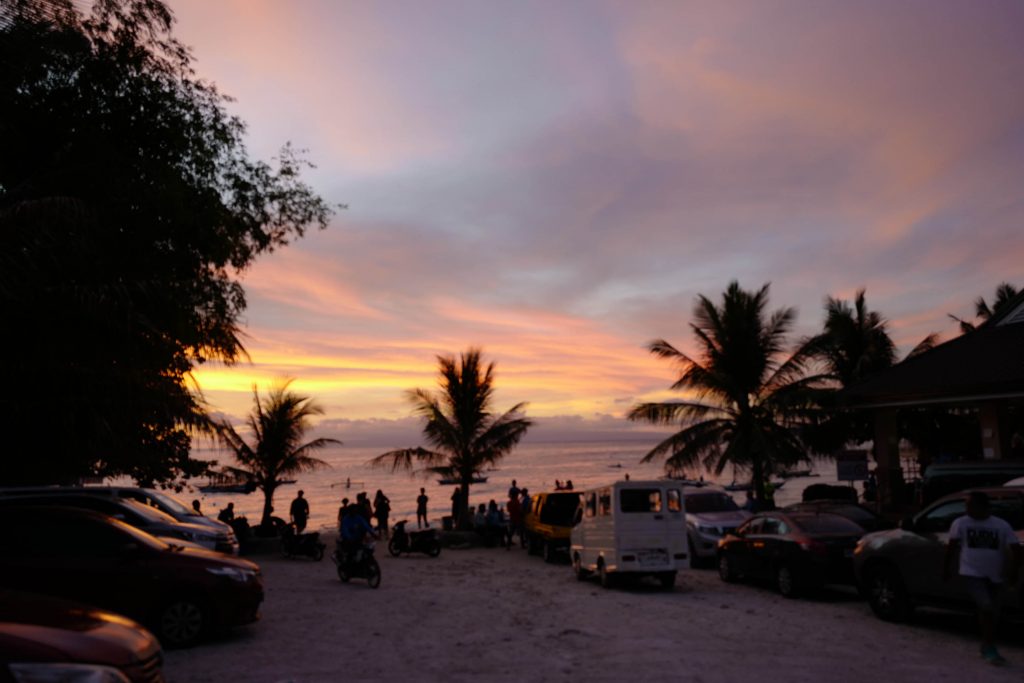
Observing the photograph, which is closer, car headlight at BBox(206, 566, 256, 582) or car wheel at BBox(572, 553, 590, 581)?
car headlight at BBox(206, 566, 256, 582)

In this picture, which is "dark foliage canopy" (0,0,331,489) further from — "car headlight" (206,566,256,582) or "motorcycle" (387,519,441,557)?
"motorcycle" (387,519,441,557)

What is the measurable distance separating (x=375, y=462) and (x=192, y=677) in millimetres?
21200

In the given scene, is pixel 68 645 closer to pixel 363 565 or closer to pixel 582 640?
pixel 582 640

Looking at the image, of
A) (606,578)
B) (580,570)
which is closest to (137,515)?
(606,578)

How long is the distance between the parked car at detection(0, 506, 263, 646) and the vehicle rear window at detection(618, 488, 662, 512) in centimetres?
789

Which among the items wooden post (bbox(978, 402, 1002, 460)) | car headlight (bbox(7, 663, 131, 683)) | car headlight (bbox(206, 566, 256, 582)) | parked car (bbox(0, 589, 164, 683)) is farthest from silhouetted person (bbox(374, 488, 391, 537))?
car headlight (bbox(7, 663, 131, 683))

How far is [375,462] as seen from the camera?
29328mm

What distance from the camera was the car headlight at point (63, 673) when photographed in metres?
4.19

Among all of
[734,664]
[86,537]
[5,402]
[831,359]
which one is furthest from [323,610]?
[831,359]

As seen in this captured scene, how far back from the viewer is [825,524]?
45.9 ft

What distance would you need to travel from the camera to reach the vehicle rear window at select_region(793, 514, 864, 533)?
45.2 feet

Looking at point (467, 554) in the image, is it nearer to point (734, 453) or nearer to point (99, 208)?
point (734, 453)

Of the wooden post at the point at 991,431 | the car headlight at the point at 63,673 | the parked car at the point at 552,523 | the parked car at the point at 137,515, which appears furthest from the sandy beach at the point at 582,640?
the wooden post at the point at 991,431

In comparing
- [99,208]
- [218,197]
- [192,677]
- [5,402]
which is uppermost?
[218,197]
